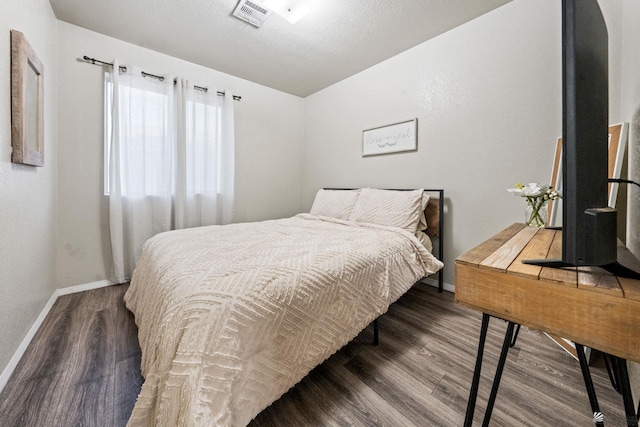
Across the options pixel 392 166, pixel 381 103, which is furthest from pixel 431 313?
pixel 381 103

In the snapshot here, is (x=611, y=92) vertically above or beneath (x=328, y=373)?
above

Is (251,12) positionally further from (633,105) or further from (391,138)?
(633,105)

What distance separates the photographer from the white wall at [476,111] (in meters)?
1.86

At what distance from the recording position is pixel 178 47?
2.56 metres

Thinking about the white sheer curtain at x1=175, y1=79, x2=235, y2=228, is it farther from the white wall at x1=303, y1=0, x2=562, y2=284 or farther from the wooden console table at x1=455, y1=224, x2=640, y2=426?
the wooden console table at x1=455, y1=224, x2=640, y2=426

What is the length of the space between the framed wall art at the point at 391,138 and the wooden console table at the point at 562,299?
6.51ft

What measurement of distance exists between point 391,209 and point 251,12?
6.63 feet

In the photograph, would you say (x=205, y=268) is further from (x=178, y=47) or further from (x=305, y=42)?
(x=178, y=47)

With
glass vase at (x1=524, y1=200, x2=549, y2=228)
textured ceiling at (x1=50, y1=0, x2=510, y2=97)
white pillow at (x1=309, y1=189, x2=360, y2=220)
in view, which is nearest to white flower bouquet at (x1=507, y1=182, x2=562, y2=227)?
glass vase at (x1=524, y1=200, x2=549, y2=228)

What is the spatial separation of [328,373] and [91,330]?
1621mm

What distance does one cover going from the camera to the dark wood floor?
1.06 meters

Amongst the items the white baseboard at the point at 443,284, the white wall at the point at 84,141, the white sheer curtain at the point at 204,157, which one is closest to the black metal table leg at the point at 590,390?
the white baseboard at the point at 443,284

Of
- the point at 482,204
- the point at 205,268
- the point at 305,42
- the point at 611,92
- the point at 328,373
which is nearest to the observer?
the point at 205,268

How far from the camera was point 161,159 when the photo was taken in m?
2.62
